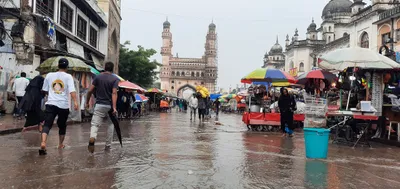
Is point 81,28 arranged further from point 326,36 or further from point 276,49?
point 276,49

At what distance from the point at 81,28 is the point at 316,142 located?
19995 millimetres

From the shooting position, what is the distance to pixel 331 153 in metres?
6.95

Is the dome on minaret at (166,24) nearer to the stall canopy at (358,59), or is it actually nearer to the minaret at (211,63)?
the minaret at (211,63)

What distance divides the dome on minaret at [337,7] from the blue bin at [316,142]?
4937 cm

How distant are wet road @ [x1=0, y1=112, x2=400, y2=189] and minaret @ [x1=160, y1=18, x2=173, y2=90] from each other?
3853 inches

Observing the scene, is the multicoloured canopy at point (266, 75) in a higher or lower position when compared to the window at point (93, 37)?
lower

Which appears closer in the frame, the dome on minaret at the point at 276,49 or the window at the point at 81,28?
the window at the point at 81,28

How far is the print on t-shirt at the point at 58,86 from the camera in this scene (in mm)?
5805

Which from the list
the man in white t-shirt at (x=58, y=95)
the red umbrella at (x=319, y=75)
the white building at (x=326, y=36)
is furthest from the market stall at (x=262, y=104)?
the white building at (x=326, y=36)

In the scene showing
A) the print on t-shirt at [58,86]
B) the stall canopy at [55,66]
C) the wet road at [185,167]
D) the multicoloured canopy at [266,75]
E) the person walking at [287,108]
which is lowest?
the wet road at [185,167]

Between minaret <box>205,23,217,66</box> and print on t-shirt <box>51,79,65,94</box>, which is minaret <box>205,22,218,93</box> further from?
print on t-shirt <box>51,79,65,94</box>

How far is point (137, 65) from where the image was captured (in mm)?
36125

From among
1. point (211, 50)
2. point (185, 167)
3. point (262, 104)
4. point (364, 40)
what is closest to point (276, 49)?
point (211, 50)

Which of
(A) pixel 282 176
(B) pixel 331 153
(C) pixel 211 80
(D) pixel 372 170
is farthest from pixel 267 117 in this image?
(C) pixel 211 80
